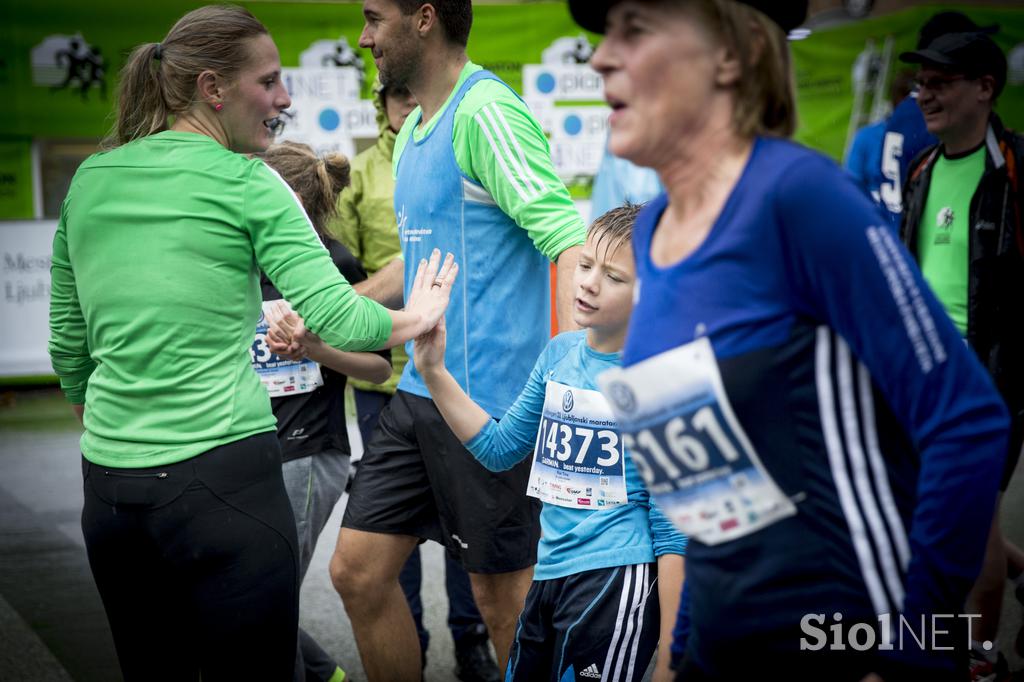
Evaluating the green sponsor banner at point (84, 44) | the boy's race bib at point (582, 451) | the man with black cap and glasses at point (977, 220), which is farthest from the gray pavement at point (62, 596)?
the green sponsor banner at point (84, 44)

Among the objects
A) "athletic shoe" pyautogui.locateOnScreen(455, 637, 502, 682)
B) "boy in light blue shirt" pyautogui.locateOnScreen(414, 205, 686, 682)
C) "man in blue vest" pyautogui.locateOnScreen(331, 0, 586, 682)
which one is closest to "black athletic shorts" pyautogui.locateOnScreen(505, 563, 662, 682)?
"boy in light blue shirt" pyautogui.locateOnScreen(414, 205, 686, 682)

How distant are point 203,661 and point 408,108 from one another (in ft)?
9.61

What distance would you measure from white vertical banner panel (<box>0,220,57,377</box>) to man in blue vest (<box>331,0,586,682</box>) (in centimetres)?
775

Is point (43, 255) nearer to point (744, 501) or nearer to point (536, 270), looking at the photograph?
point (536, 270)

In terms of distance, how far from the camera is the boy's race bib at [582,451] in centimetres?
278

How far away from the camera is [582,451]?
9.16ft

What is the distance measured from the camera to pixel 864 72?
12602mm

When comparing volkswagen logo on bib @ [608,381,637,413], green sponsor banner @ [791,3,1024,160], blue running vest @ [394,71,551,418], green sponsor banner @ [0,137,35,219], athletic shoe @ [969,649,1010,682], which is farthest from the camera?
green sponsor banner @ [791,3,1024,160]

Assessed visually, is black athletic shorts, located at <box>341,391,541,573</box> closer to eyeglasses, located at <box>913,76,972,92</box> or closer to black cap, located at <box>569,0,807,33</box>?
black cap, located at <box>569,0,807,33</box>

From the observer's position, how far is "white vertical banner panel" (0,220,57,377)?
10.5 m

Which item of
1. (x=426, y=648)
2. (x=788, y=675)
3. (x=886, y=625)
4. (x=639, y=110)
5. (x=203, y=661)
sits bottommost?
(x=426, y=648)

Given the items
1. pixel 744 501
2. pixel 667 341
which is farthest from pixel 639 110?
pixel 744 501

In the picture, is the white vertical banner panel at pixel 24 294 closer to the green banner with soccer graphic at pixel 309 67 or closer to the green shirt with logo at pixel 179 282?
the green banner with soccer graphic at pixel 309 67

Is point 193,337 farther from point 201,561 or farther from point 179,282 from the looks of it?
point 201,561
